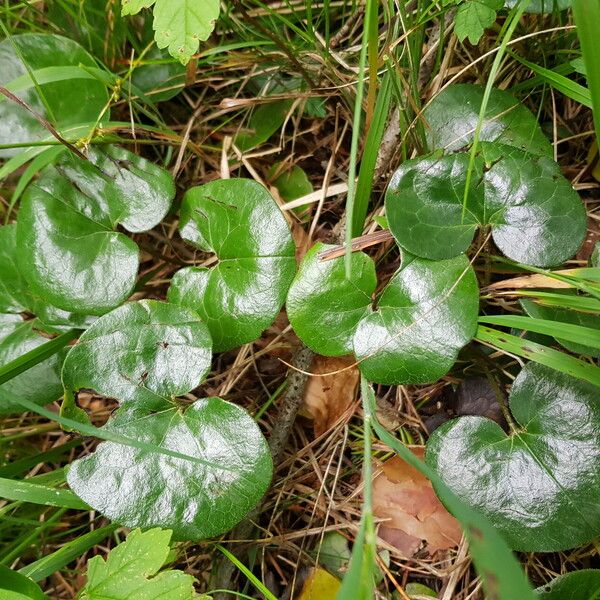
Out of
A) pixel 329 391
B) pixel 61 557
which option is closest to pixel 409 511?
pixel 329 391

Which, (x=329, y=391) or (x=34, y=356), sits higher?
(x=34, y=356)

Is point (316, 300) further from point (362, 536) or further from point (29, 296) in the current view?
point (29, 296)

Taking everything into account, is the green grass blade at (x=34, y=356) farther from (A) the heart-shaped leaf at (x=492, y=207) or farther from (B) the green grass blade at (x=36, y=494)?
(A) the heart-shaped leaf at (x=492, y=207)

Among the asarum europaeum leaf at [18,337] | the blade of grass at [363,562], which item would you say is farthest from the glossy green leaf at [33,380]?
the blade of grass at [363,562]

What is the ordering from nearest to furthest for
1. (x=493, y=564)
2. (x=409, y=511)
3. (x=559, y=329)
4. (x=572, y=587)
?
(x=493, y=564)
(x=559, y=329)
(x=572, y=587)
(x=409, y=511)

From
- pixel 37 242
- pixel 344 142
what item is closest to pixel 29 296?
pixel 37 242

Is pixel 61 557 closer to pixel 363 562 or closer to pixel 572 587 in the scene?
pixel 363 562
